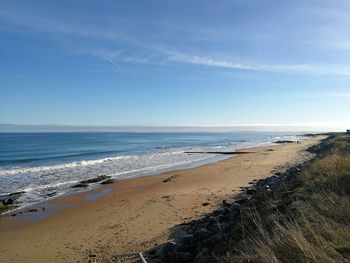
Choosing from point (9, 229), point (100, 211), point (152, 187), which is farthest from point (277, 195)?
point (152, 187)

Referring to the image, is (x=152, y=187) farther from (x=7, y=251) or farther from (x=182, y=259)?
(x=182, y=259)

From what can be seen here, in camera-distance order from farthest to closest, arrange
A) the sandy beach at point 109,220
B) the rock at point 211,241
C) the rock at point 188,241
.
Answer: the sandy beach at point 109,220 < the rock at point 188,241 < the rock at point 211,241

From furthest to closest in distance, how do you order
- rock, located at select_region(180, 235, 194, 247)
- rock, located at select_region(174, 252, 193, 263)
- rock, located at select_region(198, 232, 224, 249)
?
rock, located at select_region(180, 235, 194, 247)
rock, located at select_region(198, 232, 224, 249)
rock, located at select_region(174, 252, 193, 263)

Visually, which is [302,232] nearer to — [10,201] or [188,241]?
[188,241]

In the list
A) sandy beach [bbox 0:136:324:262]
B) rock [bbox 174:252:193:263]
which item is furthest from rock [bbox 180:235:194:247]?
sandy beach [bbox 0:136:324:262]

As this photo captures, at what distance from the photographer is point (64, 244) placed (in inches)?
423

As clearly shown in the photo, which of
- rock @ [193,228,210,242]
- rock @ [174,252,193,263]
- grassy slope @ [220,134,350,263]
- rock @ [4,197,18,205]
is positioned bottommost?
rock @ [4,197,18,205]

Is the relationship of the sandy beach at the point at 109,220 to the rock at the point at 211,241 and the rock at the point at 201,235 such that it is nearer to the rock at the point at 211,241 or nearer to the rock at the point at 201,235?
the rock at the point at 201,235

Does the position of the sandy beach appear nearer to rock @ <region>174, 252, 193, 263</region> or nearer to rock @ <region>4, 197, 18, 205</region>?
rock @ <region>4, 197, 18, 205</region>

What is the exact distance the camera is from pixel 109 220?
1343cm

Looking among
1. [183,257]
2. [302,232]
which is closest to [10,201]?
[183,257]

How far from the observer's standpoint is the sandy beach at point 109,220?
10227mm

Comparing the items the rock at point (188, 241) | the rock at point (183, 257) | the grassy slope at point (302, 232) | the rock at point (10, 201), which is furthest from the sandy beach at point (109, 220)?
the grassy slope at point (302, 232)

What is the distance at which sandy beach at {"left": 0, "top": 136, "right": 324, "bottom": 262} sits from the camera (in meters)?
10.2
